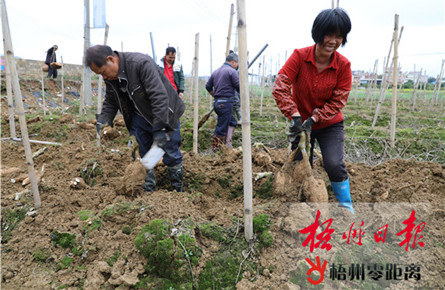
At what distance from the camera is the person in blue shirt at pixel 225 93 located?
178 inches

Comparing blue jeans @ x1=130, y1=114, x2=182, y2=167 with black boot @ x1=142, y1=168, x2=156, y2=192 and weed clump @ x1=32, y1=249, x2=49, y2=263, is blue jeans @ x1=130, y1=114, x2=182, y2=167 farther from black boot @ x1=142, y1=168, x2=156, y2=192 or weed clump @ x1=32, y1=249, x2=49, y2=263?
weed clump @ x1=32, y1=249, x2=49, y2=263

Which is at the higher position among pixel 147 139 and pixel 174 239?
pixel 147 139

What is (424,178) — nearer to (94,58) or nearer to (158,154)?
(158,154)

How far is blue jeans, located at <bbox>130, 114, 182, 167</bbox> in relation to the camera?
2.56m

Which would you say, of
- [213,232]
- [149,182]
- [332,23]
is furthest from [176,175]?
[332,23]

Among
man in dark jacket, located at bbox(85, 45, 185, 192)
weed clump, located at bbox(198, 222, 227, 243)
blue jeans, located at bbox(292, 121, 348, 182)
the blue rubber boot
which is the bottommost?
weed clump, located at bbox(198, 222, 227, 243)

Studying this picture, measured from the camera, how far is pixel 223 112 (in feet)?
15.4

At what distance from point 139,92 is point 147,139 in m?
0.51

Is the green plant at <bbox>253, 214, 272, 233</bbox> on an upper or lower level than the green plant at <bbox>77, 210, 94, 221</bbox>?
upper

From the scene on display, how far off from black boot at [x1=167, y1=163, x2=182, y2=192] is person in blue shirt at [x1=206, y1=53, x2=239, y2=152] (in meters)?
1.85

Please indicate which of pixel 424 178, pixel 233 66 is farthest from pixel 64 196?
pixel 424 178

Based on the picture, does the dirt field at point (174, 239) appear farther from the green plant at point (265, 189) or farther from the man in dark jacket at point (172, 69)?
the man in dark jacket at point (172, 69)

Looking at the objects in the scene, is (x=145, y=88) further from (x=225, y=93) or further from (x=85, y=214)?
(x=225, y=93)

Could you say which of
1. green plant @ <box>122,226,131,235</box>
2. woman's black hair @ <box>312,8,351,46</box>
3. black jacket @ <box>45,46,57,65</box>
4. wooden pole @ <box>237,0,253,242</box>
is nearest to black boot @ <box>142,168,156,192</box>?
green plant @ <box>122,226,131,235</box>
